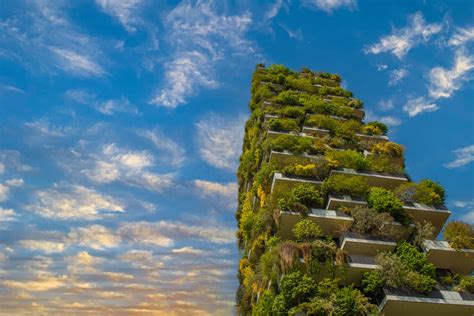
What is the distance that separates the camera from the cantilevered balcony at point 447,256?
91.4 ft

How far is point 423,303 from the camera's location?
80.8 ft

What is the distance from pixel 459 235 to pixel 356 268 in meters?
8.38

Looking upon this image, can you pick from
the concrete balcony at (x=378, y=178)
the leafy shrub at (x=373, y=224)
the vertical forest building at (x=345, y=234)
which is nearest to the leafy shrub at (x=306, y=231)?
the vertical forest building at (x=345, y=234)

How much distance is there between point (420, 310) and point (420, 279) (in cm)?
184

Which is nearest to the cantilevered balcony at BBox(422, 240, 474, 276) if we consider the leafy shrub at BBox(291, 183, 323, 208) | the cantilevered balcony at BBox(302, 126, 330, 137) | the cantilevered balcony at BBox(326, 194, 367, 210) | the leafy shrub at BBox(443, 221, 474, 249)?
the leafy shrub at BBox(443, 221, 474, 249)

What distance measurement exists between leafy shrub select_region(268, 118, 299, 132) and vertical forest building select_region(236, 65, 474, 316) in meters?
0.10

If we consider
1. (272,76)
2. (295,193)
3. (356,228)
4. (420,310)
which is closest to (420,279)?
(420,310)

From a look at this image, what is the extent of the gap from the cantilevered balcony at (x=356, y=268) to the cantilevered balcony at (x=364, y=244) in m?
1.03

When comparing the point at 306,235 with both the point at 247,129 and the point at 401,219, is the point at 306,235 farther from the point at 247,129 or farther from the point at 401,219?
the point at 247,129

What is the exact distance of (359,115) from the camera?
4984 centimetres

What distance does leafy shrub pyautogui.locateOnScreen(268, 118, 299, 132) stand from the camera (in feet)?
133

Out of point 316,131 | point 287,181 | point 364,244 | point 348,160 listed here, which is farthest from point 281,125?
point 364,244

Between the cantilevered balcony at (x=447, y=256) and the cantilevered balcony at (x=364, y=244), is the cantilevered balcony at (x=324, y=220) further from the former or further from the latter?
the cantilevered balcony at (x=447, y=256)

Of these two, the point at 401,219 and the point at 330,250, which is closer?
the point at 330,250
